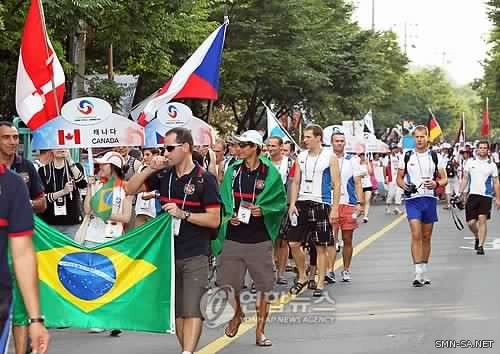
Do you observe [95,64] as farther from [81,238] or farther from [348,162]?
[81,238]

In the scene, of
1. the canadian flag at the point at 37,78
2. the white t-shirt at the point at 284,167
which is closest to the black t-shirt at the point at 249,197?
the canadian flag at the point at 37,78

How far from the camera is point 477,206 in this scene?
666 inches

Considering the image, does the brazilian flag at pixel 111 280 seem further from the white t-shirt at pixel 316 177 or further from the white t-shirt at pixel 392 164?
the white t-shirt at pixel 392 164

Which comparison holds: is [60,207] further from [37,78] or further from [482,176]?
[482,176]

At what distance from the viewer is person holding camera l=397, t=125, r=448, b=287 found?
40.9 feet

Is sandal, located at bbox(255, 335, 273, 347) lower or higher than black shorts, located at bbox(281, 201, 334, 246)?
lower

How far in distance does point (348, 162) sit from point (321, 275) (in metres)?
2.17

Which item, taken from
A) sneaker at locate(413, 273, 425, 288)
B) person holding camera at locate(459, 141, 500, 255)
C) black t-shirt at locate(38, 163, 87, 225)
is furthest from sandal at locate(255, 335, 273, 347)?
person holding camera at locate(459, 141, 500, 255)

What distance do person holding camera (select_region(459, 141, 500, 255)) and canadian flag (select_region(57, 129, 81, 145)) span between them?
8268 mm

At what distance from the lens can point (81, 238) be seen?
31.1 feet

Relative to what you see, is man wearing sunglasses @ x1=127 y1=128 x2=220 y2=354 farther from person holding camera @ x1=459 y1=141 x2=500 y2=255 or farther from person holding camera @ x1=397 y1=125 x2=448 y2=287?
person holding camera @ x1=459 y1=141 x2=500 y2=255

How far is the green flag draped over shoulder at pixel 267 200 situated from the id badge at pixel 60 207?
201 centimetres

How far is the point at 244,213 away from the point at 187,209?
118cm

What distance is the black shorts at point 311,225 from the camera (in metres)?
12.0
